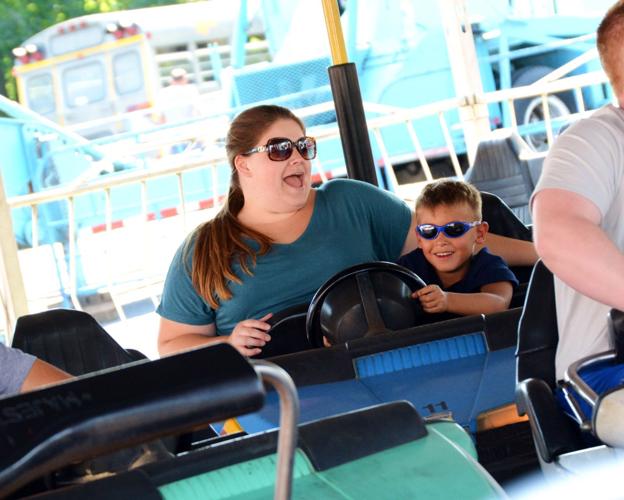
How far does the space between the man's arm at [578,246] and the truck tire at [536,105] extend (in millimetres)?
6795

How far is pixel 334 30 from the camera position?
3027 millimetres

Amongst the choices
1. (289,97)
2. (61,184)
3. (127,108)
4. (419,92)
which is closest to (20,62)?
(127,108)

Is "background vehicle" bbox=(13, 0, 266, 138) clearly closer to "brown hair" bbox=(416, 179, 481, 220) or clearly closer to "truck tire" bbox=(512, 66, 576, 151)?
"truck tire" bbox=(512, 66, 576, 151)

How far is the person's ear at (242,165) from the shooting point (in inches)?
100

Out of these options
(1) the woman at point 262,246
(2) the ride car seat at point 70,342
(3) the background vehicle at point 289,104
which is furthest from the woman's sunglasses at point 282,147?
(3) the background vehicle at point 289,104

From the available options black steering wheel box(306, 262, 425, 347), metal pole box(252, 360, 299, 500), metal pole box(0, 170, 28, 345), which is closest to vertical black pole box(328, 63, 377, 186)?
black steering wheel box(306, 262, 425, 347)

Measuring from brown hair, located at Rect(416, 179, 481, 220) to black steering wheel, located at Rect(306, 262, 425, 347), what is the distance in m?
0.18

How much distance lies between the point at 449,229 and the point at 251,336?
1.52 feet

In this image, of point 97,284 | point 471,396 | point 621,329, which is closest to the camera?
point 621,329

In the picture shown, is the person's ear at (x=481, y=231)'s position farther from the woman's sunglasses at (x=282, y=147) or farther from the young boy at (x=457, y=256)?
the woman's sunglasses at (x=282, y=147)

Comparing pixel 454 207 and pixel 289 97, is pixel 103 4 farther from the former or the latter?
pixel 454 207

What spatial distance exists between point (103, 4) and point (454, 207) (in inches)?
431

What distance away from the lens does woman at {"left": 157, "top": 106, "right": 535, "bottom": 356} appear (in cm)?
251

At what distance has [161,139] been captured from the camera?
8.87 m
